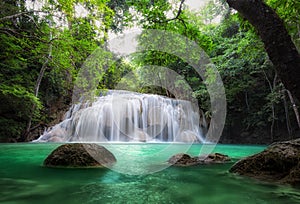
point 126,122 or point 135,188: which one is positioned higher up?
point 126,122

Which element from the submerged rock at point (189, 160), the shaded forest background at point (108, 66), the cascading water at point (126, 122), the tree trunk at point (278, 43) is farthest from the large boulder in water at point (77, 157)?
the cascading water at point (126, 122)

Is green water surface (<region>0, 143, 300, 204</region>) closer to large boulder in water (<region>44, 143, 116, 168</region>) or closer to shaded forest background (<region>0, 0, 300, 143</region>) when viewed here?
large boulder in water (<region>44, 143, 116, 168</region>)

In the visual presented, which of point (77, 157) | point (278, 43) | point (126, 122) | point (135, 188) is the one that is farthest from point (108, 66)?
point (126, 122)

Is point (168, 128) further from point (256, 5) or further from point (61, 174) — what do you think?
point (256, 5)

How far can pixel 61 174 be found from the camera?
141 inches

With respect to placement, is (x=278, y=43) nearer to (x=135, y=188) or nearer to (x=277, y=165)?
(x=135, y=188)

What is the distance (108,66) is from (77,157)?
3213mm

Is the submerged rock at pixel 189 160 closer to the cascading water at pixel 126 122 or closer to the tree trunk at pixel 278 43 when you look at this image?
the tree trunk at pixel 278 43

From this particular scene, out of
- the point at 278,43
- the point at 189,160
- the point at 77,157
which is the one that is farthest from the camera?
the point at 189,160

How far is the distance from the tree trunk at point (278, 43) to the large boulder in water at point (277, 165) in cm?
199

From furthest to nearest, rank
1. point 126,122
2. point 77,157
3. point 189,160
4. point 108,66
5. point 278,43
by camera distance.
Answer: point 126,122
point 108,66
point 189,160
point 77,157
point 278,43

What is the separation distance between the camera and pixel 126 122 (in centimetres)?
1479

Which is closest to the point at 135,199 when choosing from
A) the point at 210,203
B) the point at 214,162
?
the point at 210,203

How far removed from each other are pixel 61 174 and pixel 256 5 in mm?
3639
